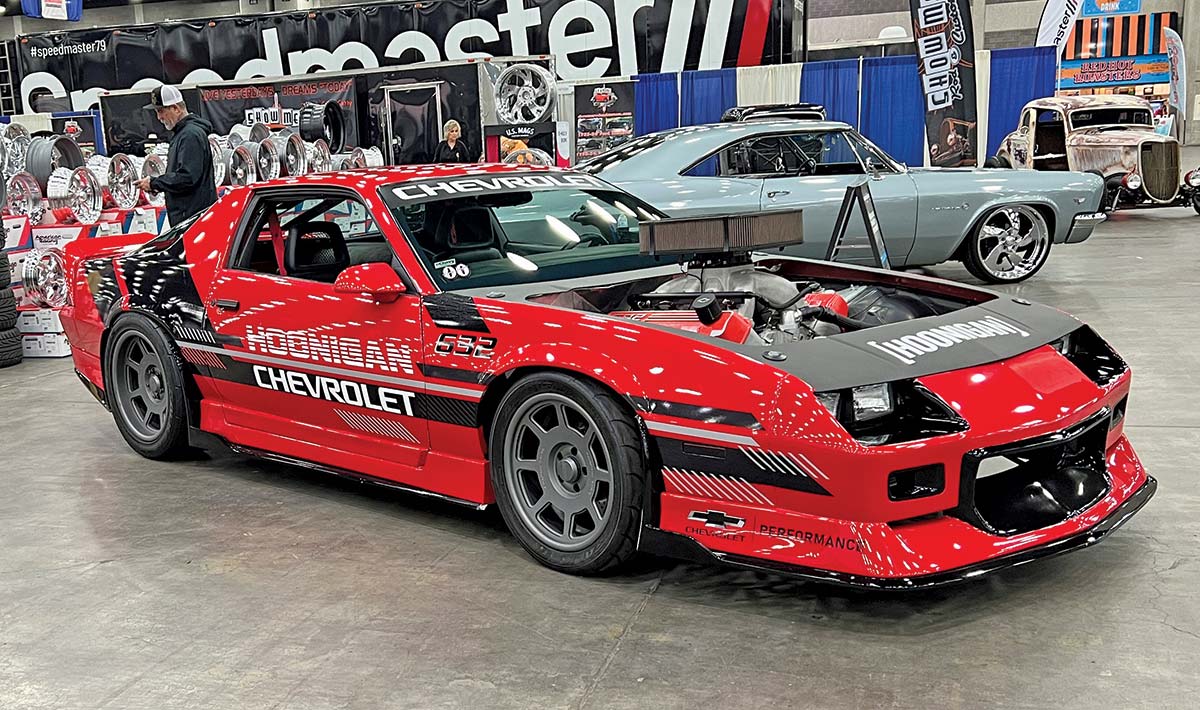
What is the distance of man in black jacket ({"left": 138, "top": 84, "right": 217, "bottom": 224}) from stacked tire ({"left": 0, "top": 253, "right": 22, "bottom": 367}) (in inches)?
45.3

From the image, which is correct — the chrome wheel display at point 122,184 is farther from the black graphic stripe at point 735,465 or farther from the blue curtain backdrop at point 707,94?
the blue curtain backdrop at point 707,94

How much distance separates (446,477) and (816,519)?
134 cm

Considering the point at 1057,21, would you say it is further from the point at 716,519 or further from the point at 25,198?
the point at 716,519

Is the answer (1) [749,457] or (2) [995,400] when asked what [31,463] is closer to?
(1) [749,457]

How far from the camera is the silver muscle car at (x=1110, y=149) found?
1418 cm

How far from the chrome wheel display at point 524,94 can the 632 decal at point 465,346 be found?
1062 cm

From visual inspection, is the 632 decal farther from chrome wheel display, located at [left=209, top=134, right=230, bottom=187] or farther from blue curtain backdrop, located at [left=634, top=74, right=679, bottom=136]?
blue curtain backdrop, located at [left=634, top=74, right=679, bottom=136]

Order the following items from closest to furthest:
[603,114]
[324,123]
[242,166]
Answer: [242,166] < [324,123] < [603,114]

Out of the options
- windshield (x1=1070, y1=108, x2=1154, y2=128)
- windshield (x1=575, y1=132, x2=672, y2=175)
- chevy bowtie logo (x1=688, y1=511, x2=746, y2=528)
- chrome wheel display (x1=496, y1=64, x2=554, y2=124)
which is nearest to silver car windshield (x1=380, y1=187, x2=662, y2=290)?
chevy bowtie logo (x1=688, y1=511, x2=746, y2=528)

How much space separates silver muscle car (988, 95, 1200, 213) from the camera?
46.5 feet

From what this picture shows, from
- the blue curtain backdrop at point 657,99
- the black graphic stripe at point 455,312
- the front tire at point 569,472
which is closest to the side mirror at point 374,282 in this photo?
the black graphic stripe at point 455,312

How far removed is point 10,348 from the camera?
7.61 m

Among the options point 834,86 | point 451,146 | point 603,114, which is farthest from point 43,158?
point 834,86

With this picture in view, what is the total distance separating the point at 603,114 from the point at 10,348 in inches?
423
